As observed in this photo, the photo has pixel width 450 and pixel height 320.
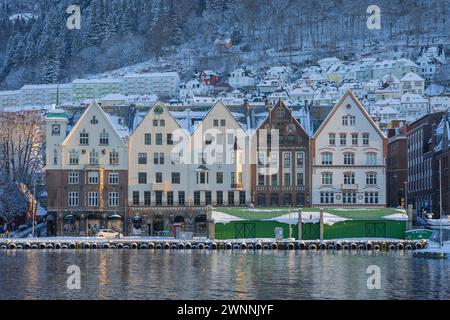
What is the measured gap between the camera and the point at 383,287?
70750 mm

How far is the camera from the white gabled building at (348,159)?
14038cm

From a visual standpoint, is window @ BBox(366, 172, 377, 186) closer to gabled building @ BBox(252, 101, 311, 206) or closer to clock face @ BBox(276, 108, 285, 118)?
gabled building @ BBox(252, 101, 311, 206)

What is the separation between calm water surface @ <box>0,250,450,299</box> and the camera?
218 ft

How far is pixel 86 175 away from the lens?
140 metres

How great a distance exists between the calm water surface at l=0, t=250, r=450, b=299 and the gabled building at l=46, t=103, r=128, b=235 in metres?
32.4

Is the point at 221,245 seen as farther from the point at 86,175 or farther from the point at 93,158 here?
the point at 93,158

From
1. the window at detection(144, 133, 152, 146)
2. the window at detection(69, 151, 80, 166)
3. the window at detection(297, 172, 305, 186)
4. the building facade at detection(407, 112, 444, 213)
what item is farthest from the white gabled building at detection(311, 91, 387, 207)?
the window at detection(69, 151, 80, 166)

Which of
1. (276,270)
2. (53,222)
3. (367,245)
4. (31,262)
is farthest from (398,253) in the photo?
(53,222)

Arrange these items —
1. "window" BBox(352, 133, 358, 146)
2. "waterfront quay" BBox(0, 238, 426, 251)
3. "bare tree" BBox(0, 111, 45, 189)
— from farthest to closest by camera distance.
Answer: "bare tree" BBox(0, 111, 45, 189) < "window" BBox(352, 133, 358, 146) < "waterfront quay" BBox(0, 238, 426, 251)

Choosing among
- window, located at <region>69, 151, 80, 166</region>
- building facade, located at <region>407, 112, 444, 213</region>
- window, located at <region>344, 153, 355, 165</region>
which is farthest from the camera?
building facade, located at <region>407, 112, 444, 213</region>

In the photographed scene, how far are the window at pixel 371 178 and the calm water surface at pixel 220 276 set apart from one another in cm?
3385

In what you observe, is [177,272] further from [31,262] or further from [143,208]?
[143,208]

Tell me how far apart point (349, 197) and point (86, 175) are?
3538cm

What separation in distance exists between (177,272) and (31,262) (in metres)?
17.3
